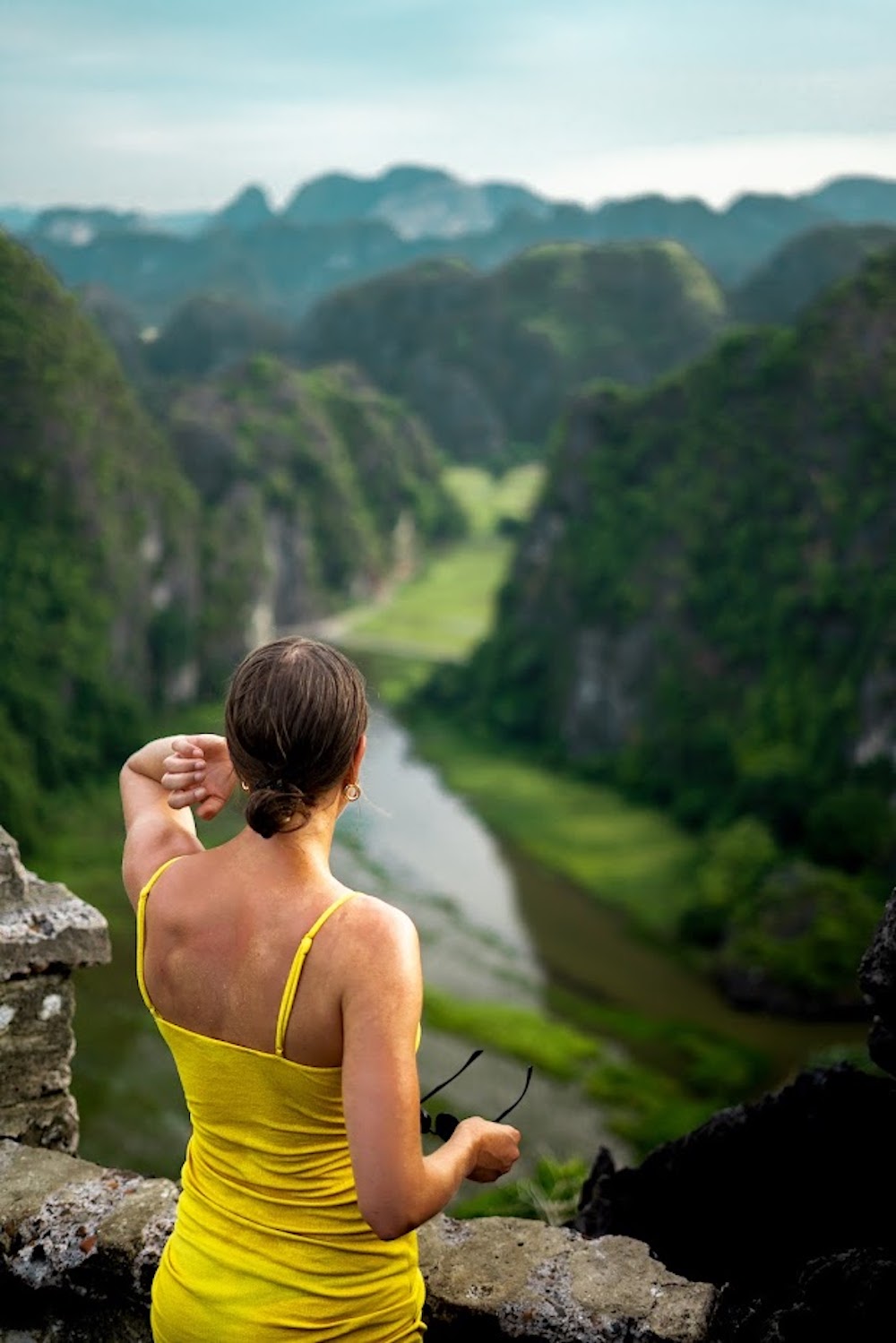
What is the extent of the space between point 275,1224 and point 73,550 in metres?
49.5

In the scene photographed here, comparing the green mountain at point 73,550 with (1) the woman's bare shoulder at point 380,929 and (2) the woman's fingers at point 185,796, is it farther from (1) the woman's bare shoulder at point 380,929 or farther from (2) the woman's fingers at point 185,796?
(1) the woman's bare shoulder at point 380,929

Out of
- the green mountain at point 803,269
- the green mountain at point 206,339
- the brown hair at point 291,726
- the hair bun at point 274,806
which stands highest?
the green mountain at point 803,269

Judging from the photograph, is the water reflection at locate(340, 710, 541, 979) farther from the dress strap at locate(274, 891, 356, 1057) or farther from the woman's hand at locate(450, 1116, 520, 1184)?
the dress strap at locate(274, 891, 356, 1057)

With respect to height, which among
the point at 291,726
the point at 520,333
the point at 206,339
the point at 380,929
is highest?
the point at 291,726

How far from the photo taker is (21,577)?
48531 mm

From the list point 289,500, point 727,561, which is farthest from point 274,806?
point 289,500

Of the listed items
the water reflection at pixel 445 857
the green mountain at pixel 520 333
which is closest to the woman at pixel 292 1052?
the water reflection at pixel 445 857

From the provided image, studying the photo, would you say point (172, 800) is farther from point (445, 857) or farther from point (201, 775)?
point (445, 857)

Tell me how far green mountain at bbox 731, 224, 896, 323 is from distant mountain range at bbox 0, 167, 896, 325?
139 ft

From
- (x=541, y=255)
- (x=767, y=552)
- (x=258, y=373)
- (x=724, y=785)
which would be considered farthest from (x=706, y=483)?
(x=541, y=255)

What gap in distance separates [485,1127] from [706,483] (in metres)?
46.9

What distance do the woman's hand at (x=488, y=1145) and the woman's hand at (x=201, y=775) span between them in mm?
853

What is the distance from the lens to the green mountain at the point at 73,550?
4656cm

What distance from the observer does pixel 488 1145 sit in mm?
2996
